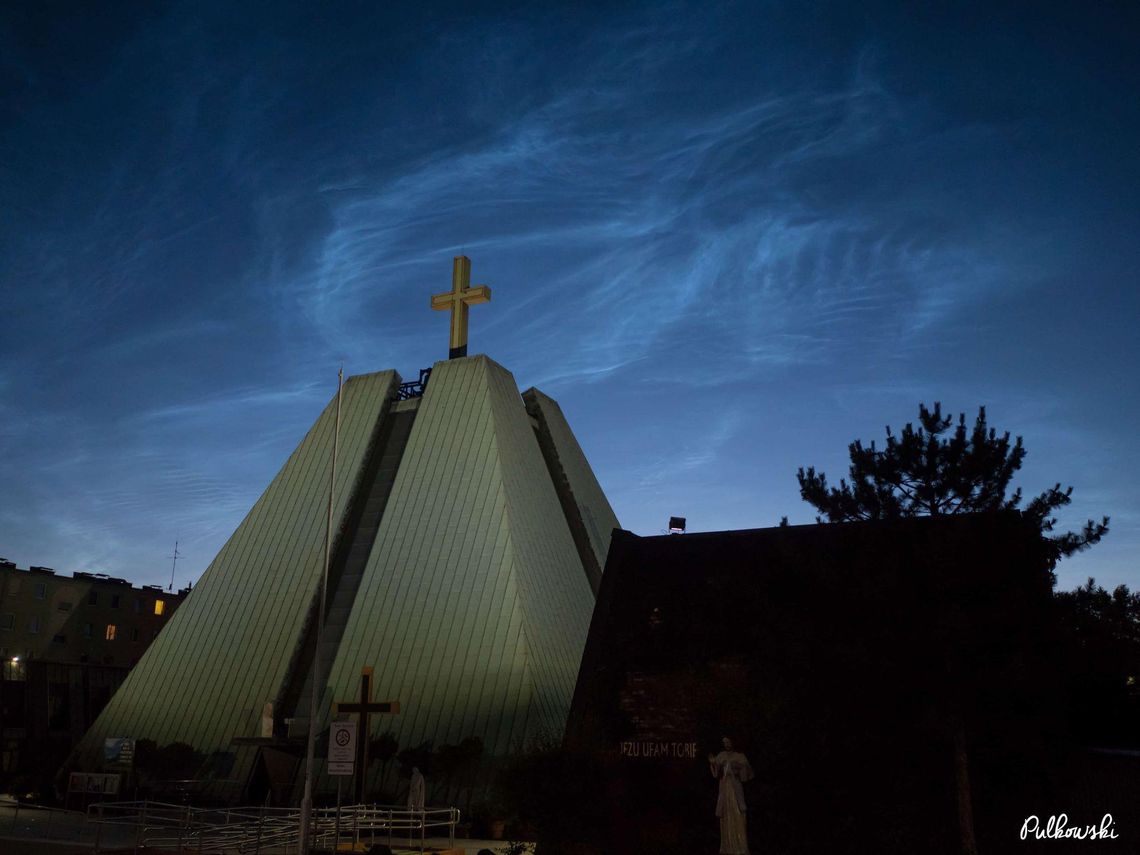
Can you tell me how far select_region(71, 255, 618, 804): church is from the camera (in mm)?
28391

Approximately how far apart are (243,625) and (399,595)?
5937mm

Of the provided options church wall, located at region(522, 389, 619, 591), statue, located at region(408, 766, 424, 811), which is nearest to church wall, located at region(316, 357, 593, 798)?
church wall, located at region(522, 389, 619, 591)

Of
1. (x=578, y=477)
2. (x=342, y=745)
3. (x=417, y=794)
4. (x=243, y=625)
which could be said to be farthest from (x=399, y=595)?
(x=342, y=745)

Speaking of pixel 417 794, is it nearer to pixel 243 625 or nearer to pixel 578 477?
pixel 243 625

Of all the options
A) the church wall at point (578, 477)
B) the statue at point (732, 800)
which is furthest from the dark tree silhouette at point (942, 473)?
the church wall at point (578, 477)

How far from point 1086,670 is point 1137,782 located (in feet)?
6.52

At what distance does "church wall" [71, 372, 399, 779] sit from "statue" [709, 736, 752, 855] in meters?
19.7

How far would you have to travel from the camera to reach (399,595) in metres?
31.2

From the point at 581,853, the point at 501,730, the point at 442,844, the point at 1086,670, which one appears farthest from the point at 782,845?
the point at 501,730

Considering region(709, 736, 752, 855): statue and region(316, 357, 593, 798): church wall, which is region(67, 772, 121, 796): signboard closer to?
region(316, 357, 593, 798): church wall

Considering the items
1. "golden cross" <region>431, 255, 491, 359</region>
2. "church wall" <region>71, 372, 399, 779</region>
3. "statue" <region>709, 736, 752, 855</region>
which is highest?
"golden cross" <region>431, 255, 491, 359</region>

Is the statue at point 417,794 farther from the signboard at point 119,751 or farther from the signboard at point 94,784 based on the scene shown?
the signboard at point 119,751

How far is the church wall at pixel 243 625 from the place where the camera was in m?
30.8

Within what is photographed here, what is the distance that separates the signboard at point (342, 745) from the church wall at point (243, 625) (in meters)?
13.9
